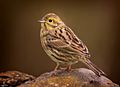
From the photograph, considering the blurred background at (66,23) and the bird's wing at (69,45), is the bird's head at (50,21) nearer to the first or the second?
the bird's wing at (69,45)

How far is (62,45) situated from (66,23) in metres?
1.60

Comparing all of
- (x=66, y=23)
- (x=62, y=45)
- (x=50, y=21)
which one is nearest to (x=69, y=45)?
(x=62, y=45)

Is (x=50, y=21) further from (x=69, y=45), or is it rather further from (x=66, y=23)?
(x=66, y=23)

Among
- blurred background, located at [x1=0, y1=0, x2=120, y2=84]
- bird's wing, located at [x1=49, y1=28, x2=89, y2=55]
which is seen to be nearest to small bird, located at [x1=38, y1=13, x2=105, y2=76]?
bird's wing, located at [x1=49, y1=28, x2=89, y2=55]

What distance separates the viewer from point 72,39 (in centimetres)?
448

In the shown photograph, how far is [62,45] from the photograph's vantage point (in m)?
4.44

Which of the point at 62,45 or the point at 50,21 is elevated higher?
the point at 50,21

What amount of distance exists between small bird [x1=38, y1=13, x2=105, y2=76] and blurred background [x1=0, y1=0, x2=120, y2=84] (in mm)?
1466

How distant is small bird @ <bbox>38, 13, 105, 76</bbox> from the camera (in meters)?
4.38

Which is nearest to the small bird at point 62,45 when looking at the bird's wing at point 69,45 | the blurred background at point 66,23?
the bird's wing at point 69,45

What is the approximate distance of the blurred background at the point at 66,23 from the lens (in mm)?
6050

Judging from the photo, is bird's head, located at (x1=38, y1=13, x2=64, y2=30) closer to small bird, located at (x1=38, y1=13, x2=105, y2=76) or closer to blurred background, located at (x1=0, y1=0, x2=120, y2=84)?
small bird, located at (x1=38, y1=13, x2=105, y2=76)

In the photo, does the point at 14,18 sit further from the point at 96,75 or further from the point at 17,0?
the point at 96,75

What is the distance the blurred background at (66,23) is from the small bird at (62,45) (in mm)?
1466
